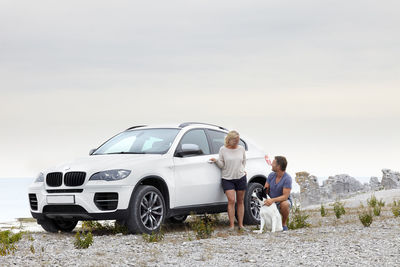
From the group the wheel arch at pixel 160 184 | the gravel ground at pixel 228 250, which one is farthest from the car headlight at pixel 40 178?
the wheel arch at pixel 160 184

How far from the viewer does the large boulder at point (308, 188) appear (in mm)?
29391

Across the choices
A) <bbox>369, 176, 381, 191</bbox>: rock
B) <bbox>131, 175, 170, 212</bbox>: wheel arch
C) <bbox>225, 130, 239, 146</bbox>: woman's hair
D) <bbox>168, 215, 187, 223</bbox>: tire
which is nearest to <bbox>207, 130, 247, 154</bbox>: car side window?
<bbox>225, 130, 239, 146</bbox>: woman's hair

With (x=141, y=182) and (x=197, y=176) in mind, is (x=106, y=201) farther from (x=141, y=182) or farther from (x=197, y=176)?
(x=197, y=176)

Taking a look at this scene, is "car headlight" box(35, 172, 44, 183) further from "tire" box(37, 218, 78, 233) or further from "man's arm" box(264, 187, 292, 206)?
"man's arm" box(264, 187, 292, 206)

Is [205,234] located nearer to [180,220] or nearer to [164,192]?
[164,192]

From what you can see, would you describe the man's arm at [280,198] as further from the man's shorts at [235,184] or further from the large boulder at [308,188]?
the large boulder at [308,188]

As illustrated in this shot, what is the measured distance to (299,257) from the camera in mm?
8297

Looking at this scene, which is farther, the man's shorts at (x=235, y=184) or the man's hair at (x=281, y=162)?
the man's shorts at (x=235, y=184)

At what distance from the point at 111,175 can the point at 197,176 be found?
1.87 m

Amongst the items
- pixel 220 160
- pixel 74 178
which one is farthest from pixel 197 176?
pixel 74 178

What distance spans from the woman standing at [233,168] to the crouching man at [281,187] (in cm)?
57

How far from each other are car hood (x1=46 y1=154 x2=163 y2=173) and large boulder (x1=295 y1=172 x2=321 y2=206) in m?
19.1

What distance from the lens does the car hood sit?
10695 mm

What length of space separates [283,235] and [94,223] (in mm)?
3920
